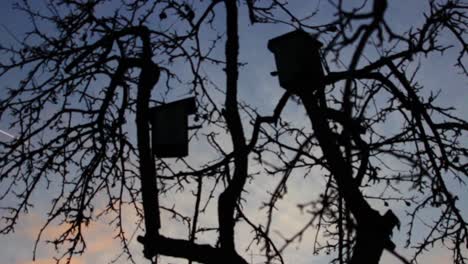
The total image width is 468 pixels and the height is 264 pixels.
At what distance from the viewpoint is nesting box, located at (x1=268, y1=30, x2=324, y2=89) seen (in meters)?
4.23

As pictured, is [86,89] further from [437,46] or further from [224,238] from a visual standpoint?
[437,46]

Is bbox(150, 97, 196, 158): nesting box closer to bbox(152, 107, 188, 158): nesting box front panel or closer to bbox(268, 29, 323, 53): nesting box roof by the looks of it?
bbox(152, 107, 188, 158): nesting box front panel

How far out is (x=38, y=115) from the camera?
14.4 ft

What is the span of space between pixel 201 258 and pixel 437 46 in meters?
2.17

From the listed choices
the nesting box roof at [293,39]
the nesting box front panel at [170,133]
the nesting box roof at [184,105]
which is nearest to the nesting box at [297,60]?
the nesting box roof at [293,39]

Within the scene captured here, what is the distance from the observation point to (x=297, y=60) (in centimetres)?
430

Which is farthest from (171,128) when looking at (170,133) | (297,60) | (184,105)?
(297,60)

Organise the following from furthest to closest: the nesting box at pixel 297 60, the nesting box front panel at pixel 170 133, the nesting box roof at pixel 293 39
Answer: the nesting box front panel at pixel 170 133, the nesting box roof at pixel 293 39, the nesting box at pixel 297 60

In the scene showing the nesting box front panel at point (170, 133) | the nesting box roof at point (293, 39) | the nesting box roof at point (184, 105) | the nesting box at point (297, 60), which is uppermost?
the nesting box roof at point (293, 39)

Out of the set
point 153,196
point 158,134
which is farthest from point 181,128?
point 153,196

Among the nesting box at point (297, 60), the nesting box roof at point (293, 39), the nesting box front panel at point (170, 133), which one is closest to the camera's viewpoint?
the nesting box at point (297, 60)

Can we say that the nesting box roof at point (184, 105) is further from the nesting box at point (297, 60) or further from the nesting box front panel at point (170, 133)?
the nesting box at point (297, 60)

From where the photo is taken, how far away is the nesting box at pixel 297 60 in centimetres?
423

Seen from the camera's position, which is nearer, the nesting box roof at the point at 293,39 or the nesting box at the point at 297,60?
the nesting box at the point at 297,60
